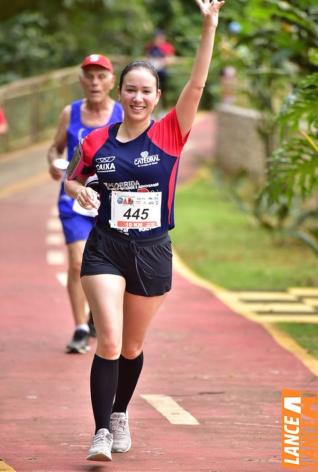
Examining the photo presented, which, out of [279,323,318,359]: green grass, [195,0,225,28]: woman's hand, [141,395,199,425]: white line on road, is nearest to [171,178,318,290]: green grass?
[279,323,318,359]: green grass

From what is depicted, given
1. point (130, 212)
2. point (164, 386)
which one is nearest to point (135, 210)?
point (130, 212)

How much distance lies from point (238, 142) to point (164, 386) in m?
18.1

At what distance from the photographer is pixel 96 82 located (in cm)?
977

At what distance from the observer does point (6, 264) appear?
1498 centimetres

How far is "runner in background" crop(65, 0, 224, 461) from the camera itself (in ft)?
22.2

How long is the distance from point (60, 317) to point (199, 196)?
40.4 ft

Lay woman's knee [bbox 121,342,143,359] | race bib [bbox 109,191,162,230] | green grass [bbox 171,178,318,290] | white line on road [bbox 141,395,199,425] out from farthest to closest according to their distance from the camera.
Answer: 1. green grass [bbox 171,178,318,290]
2. white line on road [bbox 141,395,199,425]
3. woman's knee [bbox 121,342,143,359]
4. race bib [bbox 109,191,162,230]

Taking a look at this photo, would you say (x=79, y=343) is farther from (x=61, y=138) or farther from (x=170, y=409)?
(x=170, y=409)

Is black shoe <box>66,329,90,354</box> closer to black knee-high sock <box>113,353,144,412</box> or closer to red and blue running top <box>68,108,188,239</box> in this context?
black knee-high sock <box>113,353,144,412</box>

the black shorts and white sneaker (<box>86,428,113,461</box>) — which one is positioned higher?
the black shorts

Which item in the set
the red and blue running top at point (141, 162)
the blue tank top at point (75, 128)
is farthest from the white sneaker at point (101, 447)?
the blue tank top at point (75, 128)


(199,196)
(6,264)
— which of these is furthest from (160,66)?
(6,264)

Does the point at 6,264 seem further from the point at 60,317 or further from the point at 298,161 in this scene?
the point at 298,161

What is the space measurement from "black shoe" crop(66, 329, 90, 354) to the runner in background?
2.94 m
